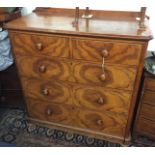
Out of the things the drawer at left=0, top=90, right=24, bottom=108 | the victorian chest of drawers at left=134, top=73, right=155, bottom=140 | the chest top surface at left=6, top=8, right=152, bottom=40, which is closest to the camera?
the chest top surface at left=6, top=8, right=152, bottom=40

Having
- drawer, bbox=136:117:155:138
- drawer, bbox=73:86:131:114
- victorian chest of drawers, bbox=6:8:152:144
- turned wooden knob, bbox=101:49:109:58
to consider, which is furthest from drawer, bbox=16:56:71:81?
drawer, bbox=136:117:155:138

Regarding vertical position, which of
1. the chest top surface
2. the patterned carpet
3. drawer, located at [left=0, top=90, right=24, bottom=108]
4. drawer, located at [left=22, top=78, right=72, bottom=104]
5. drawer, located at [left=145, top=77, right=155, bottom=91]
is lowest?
the patterned carpet

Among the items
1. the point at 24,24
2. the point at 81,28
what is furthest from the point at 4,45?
the point at 81,28

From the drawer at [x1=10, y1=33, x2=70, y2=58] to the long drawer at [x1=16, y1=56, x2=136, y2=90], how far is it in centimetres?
6

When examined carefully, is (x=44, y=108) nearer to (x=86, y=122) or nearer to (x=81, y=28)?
(x=86, y=122)

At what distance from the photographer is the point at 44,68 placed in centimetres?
141

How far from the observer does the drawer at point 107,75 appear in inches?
48.8

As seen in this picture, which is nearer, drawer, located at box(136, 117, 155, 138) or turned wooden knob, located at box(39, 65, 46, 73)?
turned wooden knob, located at box(39, 65, 46, 73)

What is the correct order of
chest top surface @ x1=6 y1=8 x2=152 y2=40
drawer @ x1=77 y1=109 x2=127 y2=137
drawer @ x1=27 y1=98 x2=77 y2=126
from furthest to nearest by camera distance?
drawer @ x1=27 y1=98 x2=77 y2=126, drawer @ x1=77 y1=109 x2=127 y2=137, chest top surface @ x1=6 y1=8 x2=152 y2=40

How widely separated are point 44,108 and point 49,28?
0.74 meters

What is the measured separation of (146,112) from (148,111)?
2cm

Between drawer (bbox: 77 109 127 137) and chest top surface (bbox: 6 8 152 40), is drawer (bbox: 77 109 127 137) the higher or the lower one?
the lower one

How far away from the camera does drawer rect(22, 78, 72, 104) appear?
148cm

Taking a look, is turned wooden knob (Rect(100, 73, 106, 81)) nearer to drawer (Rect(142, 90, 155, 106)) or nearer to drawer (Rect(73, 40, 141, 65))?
drawer (Rect(73, 40, 141, 65))
